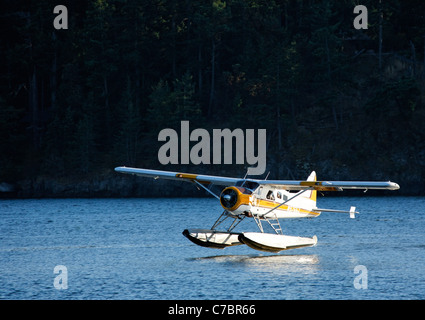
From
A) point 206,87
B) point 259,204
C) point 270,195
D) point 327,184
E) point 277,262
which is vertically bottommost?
point 277,262

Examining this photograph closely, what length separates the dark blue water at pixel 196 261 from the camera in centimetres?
2016

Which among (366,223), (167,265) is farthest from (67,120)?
(167,265)

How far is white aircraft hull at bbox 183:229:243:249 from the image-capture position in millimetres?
24031

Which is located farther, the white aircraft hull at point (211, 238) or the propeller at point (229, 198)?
the white aircraft hull at point (211, 238)

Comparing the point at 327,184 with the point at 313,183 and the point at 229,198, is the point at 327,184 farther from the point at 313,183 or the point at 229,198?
the point at 229,198

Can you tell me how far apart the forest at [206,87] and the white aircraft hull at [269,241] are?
1525 inches

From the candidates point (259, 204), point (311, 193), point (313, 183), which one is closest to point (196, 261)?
point (259, 204)

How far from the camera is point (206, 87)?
74.6m

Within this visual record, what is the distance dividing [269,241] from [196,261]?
2.87 m

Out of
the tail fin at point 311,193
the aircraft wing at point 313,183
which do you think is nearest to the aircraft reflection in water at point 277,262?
the aircraft wing at point 313,183

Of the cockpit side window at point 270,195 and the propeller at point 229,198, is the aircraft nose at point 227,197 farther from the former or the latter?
the cockpit side window at point 270,195

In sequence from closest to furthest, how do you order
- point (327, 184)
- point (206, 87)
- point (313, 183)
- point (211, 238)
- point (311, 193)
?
point (327, 184), point (313, 183), point (211, 238), point (311, 193), point (206, 87)

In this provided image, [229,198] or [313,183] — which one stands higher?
[313,183]

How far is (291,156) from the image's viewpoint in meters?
65.2
